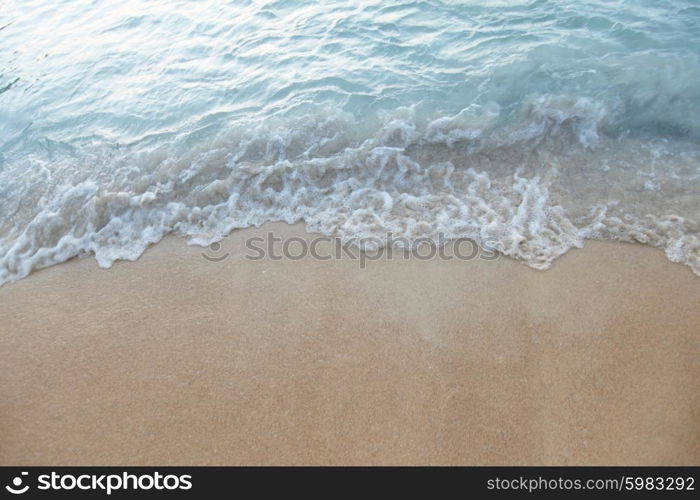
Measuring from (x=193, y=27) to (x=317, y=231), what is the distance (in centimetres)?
487

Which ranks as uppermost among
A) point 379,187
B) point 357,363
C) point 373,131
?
point 373,131

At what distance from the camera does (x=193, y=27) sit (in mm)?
6855

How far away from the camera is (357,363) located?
278 centimetres

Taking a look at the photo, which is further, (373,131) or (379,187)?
(373,131)

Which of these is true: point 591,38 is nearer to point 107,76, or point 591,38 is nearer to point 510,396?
point 510,396

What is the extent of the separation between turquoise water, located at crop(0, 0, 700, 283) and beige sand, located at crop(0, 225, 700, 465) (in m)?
0.39

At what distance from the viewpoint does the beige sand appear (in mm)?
2420

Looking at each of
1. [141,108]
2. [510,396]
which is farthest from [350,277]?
[141,108]

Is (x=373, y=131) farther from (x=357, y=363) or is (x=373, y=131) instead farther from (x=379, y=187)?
(x=357, y=363)

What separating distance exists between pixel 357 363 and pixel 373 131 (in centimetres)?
259
